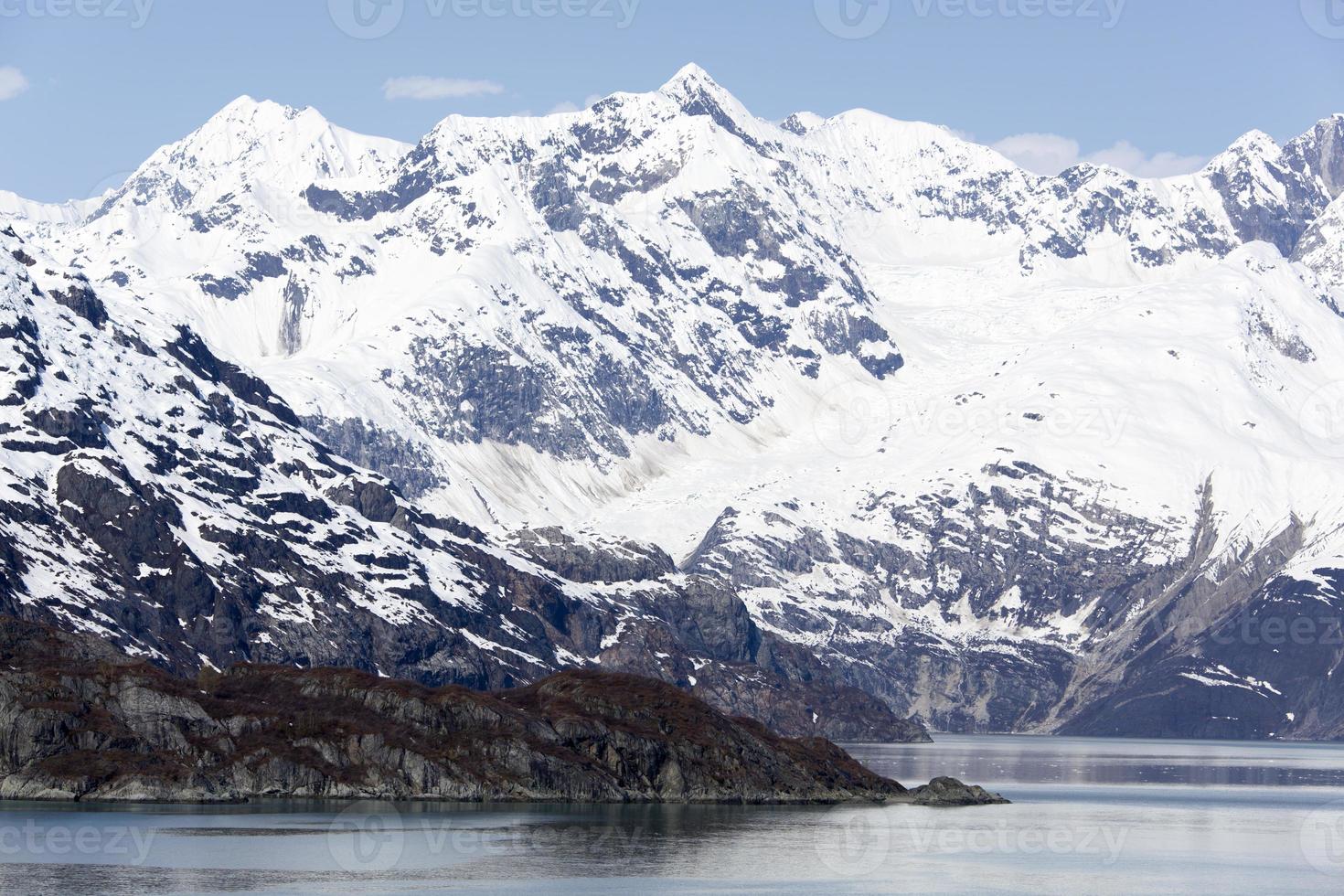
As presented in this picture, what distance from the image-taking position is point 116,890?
195 metres

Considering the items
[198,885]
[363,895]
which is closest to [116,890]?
[198,885]

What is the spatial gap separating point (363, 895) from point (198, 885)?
45.4 feet

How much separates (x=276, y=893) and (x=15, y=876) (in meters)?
22.1

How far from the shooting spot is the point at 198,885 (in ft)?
655

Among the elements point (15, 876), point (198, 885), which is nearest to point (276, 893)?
point (198, 885)

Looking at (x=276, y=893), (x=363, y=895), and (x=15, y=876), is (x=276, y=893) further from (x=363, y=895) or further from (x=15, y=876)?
(x=15, y=876)

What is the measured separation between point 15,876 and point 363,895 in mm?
29036

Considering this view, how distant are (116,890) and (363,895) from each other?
2020 centimetres

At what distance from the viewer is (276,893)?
197500 millimetres

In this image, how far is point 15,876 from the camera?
199 m

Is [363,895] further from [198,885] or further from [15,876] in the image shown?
[15,876]

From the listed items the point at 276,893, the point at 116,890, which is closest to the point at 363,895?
the point at 276,893

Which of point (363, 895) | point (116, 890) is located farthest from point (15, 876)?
point (363, 895)

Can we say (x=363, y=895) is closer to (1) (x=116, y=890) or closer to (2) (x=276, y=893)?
(2) (x=276, y=893)
